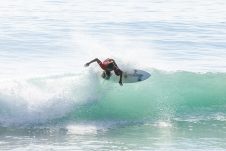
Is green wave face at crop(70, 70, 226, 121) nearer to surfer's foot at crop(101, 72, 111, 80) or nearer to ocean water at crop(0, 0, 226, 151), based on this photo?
ocean water at crop(0, 0, 226, 151)

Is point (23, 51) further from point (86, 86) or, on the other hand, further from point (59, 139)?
point (59, 139)

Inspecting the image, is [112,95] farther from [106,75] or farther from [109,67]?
[109,67]

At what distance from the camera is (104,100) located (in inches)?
1083

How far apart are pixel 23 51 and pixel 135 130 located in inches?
603

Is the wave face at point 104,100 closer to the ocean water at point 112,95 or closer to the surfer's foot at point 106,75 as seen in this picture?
the ocean water at point 112,95

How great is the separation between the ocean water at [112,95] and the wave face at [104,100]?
3cm

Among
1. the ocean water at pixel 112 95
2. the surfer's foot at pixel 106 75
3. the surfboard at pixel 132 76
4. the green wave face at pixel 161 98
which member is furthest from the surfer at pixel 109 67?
the green wave face at pixel 161 98

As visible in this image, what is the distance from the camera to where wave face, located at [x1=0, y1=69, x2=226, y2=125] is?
2606 cm

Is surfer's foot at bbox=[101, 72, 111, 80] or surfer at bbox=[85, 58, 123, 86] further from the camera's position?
surfer's foot at bbox=[101, 72, 111, 80]

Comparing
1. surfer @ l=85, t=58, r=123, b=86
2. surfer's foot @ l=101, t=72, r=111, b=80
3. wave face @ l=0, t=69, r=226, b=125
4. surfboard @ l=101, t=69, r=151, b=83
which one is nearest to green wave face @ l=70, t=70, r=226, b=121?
wave face @ l=0, t=69, r=226, b=125

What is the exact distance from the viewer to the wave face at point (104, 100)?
26062mm

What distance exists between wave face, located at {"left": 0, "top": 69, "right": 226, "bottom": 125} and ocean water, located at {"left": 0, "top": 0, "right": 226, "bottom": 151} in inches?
1.3

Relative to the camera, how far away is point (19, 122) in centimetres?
2541

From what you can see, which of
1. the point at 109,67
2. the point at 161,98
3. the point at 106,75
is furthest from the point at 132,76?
the point at 161,98
